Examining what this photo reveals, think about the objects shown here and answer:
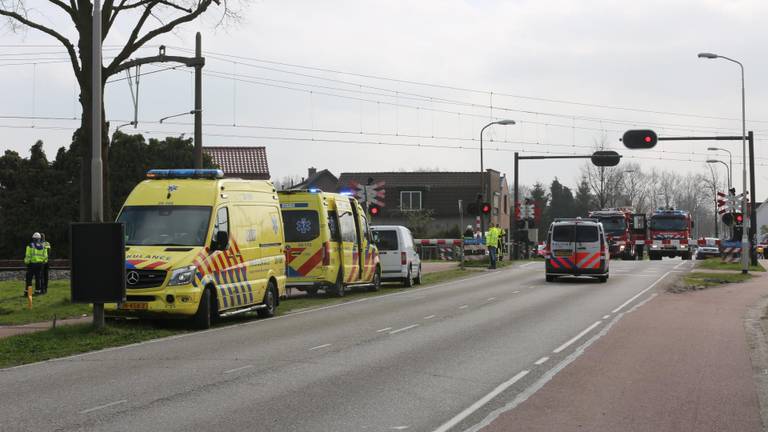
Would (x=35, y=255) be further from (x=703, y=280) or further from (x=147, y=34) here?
(x=703, y=280)

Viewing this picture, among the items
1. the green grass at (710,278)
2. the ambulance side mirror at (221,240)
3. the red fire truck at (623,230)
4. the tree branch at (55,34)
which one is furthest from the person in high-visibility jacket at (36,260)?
the red fire truck at (623,230)

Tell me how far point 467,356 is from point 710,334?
567 cm

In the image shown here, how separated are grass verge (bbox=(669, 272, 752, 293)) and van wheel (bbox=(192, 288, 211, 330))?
16097mm

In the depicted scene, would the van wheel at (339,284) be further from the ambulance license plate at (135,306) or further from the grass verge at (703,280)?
the grass verge at (703,280)

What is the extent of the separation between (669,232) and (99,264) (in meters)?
48.4

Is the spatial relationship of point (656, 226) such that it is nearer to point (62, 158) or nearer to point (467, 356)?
point (62, 158)

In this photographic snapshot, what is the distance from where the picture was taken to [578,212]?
13112 centimetres

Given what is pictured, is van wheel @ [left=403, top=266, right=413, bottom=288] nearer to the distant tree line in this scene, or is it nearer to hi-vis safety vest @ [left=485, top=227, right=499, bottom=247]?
hi-vis safety vest @ [left=485, top=227, right=499, bottom=247]

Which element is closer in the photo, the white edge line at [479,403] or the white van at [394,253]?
the white edge line at [479,403]

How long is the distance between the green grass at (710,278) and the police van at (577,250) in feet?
9.55

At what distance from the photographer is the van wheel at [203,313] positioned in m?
17.1

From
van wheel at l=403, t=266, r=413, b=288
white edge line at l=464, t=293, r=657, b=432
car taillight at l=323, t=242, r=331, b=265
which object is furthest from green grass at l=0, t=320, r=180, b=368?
van wheel at l=403, t=266, r=413, b=288

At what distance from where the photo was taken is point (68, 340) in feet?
49.5

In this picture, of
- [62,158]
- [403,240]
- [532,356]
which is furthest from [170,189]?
[62,158]
